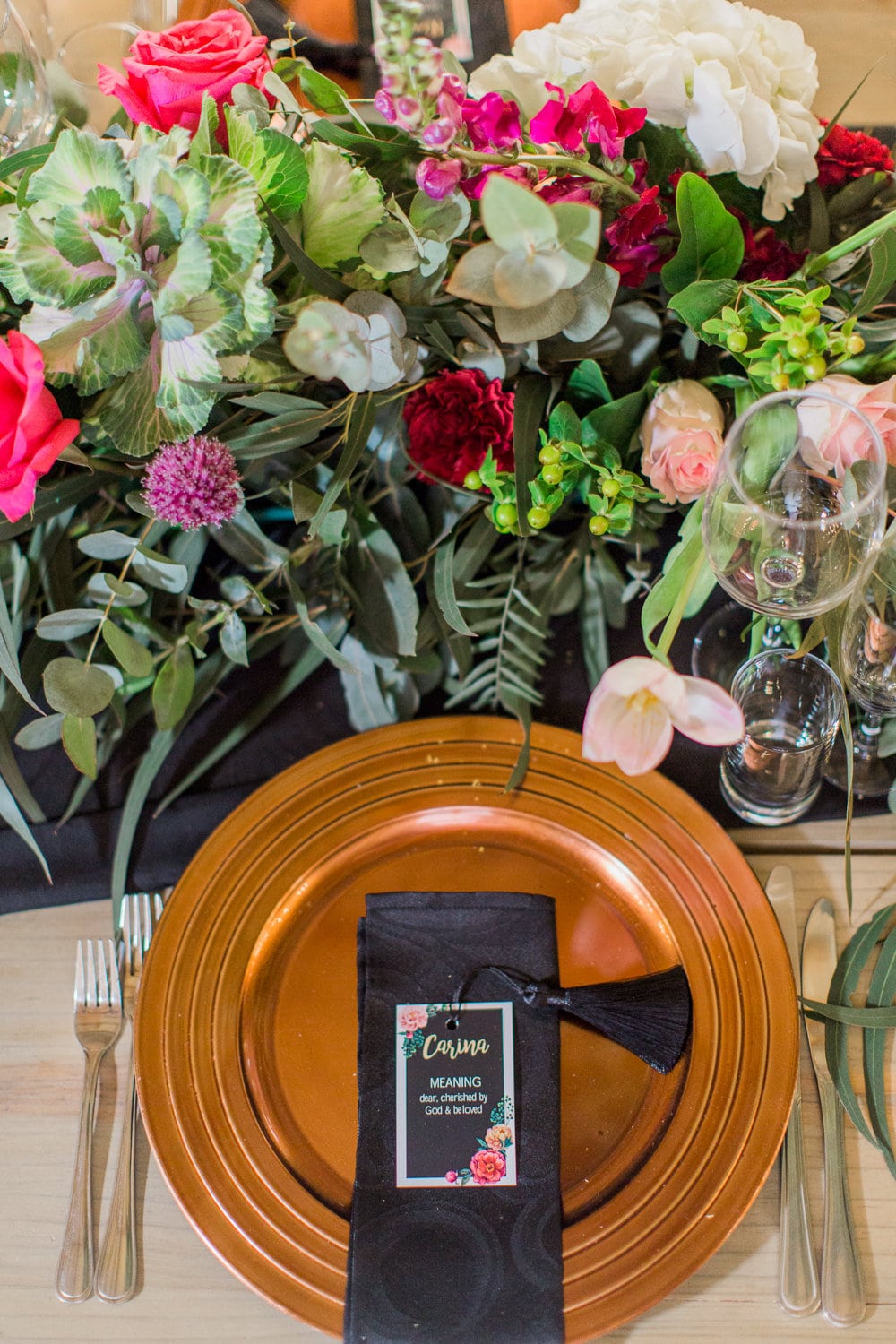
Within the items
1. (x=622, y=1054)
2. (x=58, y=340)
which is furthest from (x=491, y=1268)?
(x=58, y=340)

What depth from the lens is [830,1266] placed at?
585 millimetres

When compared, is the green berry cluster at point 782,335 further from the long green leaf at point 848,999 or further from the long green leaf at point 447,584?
the long green leaf at point 848,999

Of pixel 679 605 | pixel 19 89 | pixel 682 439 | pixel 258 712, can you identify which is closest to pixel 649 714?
pixel 679 605

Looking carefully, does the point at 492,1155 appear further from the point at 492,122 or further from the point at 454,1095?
the point at 492,122

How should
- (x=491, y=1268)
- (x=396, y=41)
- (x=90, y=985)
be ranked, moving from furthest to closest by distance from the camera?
(x=90, y=985)
(x=491, y=1268)
(x=396, y=41)

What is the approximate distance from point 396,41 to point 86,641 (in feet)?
1.64

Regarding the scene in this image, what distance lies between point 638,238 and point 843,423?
0.56ft

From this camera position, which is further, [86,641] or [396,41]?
[86,641]

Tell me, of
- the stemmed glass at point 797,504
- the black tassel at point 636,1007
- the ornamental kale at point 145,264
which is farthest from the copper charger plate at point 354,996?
the ornamental kale at point 145,264

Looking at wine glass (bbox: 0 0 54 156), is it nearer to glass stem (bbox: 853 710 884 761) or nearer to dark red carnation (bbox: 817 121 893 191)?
dark red carnation (bbox: 817 121 893 191)

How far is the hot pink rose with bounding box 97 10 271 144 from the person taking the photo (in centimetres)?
52

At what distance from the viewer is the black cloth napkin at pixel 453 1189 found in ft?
1.80

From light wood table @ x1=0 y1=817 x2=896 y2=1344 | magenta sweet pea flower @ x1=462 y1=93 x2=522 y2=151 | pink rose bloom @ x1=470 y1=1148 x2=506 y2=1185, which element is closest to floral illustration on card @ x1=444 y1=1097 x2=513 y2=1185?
pink rose bloom @ x1=470 y1=1148 x2=506 y2=1185

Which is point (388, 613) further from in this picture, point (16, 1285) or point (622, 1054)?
point (16, 1285)
